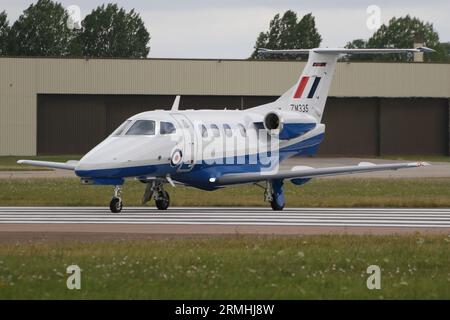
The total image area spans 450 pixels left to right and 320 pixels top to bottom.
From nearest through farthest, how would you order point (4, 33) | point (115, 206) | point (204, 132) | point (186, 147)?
point (115, 206), point (186, 147), point (204, 132), point (4, 33)

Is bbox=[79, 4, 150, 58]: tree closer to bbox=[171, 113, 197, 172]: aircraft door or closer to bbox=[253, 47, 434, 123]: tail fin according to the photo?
bbox=[253, 47, 434, 123]: tail fin

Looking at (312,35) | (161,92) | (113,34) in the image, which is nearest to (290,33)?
(312,35)

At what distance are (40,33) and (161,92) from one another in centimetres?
4792

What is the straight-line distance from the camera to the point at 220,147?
29.6 meters

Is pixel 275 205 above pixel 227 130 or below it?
below

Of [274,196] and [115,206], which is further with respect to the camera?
[274,196]

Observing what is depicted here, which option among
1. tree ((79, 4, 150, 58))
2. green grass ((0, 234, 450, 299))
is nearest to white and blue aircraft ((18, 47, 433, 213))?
green grass ((0, 234, 450, 299))

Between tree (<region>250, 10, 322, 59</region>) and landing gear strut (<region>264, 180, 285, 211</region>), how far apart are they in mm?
94400

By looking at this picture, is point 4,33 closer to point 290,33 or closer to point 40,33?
point 40,33

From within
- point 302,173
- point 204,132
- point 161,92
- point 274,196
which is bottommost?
point 274,196

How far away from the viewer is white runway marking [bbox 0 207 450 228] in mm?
24172

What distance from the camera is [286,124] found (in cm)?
3117

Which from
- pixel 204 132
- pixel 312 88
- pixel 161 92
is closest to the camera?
pixel 204 132
